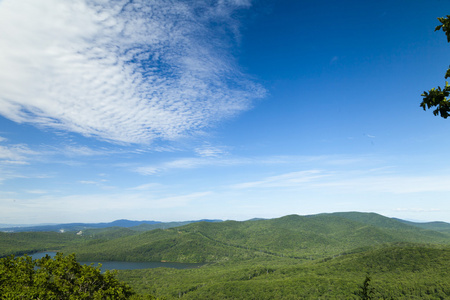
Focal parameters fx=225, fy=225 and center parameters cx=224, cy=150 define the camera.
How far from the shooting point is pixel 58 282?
30.2 m

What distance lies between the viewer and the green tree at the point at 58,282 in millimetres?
28812

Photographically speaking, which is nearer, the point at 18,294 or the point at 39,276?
the point at 18,294

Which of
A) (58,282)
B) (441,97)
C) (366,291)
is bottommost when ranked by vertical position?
(58,282)

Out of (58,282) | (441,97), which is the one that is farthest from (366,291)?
(58,282)

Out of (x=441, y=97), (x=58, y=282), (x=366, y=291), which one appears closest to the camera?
(x=441, y=97)

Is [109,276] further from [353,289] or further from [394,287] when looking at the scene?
[394,287]

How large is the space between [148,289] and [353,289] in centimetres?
16440

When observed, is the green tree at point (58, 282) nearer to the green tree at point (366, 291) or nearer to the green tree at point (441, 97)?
the green tree at point (366, 291)

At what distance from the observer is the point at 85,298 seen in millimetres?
30078

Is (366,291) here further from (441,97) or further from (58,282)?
(58,282)

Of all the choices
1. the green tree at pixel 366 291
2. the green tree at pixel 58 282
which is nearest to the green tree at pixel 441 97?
the green tree at pixel 366 291

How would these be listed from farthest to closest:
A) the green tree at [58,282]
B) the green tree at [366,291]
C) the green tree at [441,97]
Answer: the green tree at [58,282] → the green tree at [366,291] → the green tree at [441,97]

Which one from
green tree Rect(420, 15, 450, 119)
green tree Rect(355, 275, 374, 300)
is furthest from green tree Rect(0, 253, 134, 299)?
green tree Rect(420, 15, 450, 119)

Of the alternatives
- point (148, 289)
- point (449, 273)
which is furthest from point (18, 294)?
point (449, 273)
